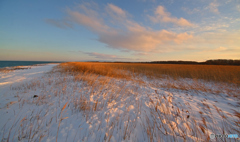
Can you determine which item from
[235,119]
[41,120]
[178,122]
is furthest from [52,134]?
[235,119]

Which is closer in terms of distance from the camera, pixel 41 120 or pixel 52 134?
pixel 52 134

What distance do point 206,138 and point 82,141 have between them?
280cm

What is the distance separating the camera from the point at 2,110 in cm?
275

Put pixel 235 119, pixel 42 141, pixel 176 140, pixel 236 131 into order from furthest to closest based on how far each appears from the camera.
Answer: pixel 235 119
pixel 236 131
pixel 176 140
pixel 42 141

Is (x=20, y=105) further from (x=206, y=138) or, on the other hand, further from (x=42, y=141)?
(x=206, y=138)

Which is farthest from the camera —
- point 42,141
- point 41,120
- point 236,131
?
point 41,120

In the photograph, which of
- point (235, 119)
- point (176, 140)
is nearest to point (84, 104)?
point (176, 140)

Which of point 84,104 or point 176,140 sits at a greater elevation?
point 84,104

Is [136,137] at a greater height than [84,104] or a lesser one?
lesser

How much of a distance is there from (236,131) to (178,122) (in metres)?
1.31

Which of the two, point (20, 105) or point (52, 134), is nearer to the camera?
point (52, 134)

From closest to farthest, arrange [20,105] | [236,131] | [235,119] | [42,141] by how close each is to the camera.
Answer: [42,141], [236,131], [235,119], [20,105]

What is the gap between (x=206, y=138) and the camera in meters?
1.96

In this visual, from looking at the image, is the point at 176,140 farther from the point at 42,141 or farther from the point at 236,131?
the point at 42,141
